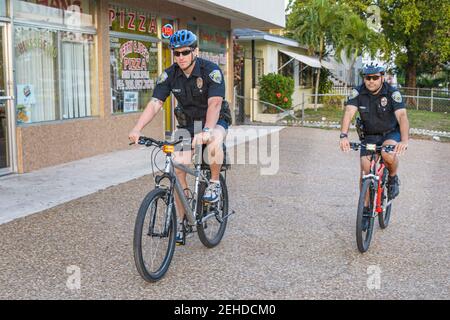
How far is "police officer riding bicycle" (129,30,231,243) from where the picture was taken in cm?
497

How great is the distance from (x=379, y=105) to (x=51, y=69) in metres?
6.09

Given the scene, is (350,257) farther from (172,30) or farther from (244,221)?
(172,30)

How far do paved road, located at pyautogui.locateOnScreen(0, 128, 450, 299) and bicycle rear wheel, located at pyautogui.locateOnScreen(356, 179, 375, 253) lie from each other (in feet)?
0.38

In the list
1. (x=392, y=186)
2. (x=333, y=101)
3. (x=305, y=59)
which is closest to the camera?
(x=392, y=186)

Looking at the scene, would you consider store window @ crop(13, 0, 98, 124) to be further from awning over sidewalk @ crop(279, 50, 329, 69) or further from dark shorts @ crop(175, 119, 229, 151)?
awning over sidewalk @ crop(279, 50, 329, 69)

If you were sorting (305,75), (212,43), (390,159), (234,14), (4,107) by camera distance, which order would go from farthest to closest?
(305,75), (212,43), (234,14), (4,107), (390,159)

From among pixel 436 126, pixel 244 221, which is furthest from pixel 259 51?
pixel 244 221

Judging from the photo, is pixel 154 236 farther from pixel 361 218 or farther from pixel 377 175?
pixel 377 175

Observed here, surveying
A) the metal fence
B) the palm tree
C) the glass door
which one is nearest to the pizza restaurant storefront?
the glass door

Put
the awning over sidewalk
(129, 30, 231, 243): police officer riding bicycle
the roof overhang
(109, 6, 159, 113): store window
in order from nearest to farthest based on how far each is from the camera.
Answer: (129, 30, 231, 243): police officer riding bicycle
(109, 6, 159, 113): store window
the roof overhang
the awning over sidewalk

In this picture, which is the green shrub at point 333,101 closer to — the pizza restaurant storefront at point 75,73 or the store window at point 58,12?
the pizza restaurant storefront at point 75,73

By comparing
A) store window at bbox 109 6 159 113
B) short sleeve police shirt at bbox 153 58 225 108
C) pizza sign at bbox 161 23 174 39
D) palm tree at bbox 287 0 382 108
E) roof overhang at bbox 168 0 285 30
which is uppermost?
palm tree at bbox 287 0 382 108

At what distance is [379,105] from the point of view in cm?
589

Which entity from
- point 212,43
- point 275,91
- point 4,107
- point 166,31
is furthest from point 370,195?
point 275,91
